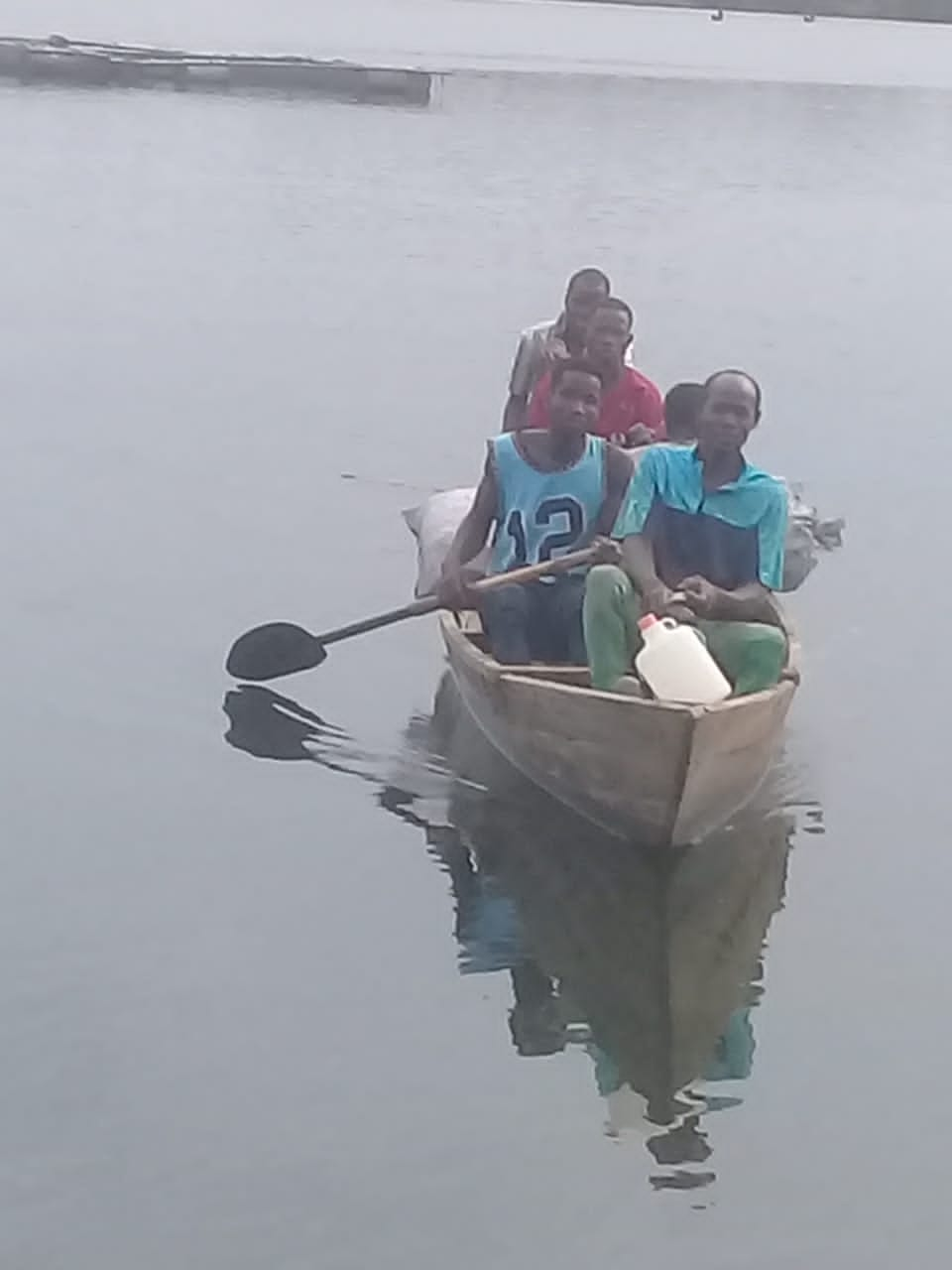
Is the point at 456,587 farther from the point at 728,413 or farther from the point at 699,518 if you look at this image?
the point at 728,413

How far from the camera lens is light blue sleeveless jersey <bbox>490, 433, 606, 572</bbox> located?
9875 millimetres

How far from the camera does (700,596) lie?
9.03 metres

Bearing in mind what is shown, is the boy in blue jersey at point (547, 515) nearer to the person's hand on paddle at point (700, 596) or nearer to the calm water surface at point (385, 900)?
the calm water surface at point (385, 900)

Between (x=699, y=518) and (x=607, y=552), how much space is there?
0.37m

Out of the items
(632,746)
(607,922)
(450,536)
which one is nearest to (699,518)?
(632,746)

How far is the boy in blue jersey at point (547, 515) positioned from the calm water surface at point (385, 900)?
67 cm

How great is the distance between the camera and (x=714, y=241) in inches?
1190

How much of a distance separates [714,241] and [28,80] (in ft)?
69.9

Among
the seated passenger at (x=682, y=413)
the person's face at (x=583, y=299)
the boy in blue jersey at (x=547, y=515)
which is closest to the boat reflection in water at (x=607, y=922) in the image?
the boy in blue jersey at (x=547, y=515)

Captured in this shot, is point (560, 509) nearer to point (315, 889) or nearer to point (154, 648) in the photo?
point (315, 889)

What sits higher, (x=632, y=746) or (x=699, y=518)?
(x=699, y=518)

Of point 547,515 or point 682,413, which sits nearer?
point 547,515

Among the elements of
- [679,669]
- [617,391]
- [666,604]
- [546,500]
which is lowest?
[679,669]

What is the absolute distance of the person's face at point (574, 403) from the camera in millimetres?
9578
